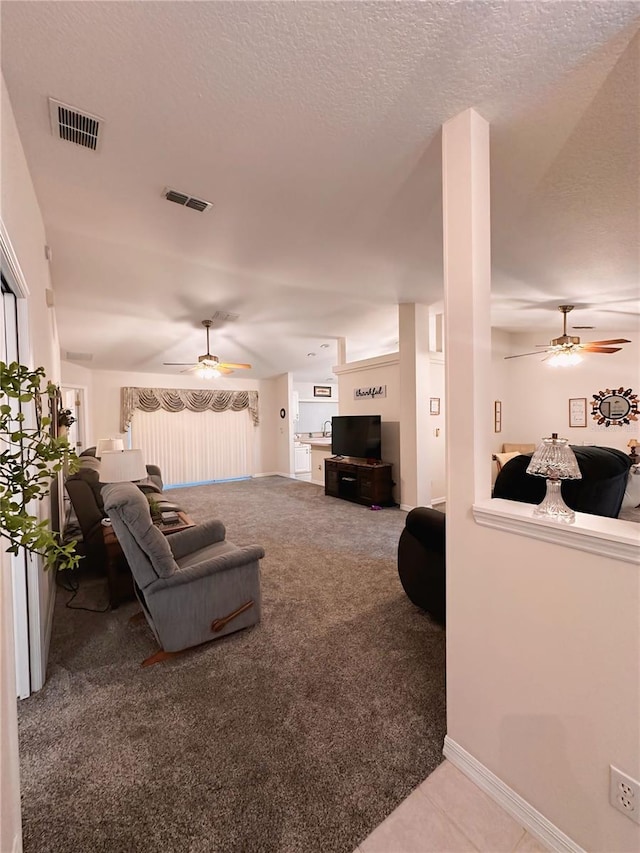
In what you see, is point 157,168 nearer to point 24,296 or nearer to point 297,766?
point 24,296

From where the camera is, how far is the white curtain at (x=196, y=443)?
7.73 m

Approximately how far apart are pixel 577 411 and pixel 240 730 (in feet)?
22.0

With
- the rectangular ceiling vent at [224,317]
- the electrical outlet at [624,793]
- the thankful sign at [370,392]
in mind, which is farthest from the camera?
the thankful sign at [370,392]

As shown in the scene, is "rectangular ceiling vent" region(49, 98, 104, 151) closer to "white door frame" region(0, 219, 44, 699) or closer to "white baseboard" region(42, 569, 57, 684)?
"white door frame" region(0, 219, 44, 699)

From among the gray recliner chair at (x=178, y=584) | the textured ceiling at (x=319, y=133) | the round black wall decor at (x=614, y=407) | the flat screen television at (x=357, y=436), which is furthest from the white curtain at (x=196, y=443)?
the round black wall decor at (x=614, y=407)

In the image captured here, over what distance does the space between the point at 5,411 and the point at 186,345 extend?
6097 millimetres

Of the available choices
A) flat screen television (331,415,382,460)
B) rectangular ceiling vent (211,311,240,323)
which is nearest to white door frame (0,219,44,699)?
rectangular ceiling vent (211,311,240,323)

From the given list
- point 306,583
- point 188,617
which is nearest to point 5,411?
point 188,617

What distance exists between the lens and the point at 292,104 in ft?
5.06

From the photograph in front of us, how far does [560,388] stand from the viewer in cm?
628

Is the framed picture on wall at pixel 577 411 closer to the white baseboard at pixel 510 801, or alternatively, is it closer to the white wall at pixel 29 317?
the white baseboard at pixel 510 801

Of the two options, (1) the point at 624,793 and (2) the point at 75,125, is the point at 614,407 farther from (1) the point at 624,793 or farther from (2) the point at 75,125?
(2) the point at 75,125

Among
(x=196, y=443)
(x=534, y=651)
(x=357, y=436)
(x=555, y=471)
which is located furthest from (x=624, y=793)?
(x=196, y=443)

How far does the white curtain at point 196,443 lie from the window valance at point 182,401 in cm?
14
